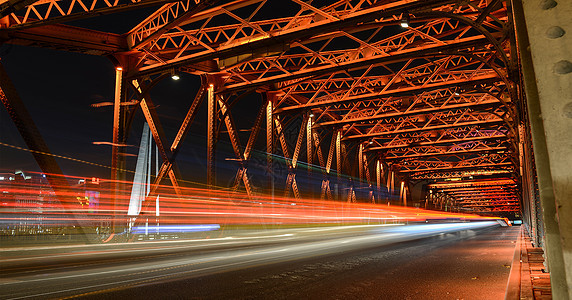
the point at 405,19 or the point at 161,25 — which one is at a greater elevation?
the point at 161,25

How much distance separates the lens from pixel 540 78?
6.95 feet

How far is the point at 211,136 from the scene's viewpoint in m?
23.4

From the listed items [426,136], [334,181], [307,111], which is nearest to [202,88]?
[307,111]

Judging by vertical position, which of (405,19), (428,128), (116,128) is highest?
(405,19)

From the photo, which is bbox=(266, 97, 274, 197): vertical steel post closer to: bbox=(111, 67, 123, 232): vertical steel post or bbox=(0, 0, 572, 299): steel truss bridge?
bbox=(0, 0, 572, 299): steel truss bridge

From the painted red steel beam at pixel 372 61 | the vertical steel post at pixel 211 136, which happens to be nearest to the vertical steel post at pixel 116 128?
the vertical steel post at pixel 211 136

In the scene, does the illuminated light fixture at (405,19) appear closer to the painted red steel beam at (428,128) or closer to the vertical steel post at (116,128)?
the vertical steel post at (116,128)

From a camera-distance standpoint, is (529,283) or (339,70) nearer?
(529,283)

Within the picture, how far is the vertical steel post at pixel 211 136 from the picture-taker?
74.1 feet

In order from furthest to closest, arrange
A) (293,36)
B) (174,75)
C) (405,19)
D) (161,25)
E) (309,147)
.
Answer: (309,147)
(174,75)
(161,25)
(293,36)
(405,19)

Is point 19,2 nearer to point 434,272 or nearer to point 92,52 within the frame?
point 92,52

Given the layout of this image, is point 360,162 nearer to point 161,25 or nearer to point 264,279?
point 161,25

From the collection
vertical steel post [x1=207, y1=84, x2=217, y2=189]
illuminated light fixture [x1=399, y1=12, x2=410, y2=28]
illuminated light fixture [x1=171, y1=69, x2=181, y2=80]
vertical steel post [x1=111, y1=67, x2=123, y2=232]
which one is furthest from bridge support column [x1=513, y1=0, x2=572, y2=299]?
vertical steel post [x1=207, y1=84, x2=217, y2=189]

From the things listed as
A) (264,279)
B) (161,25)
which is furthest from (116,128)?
(264,279)
